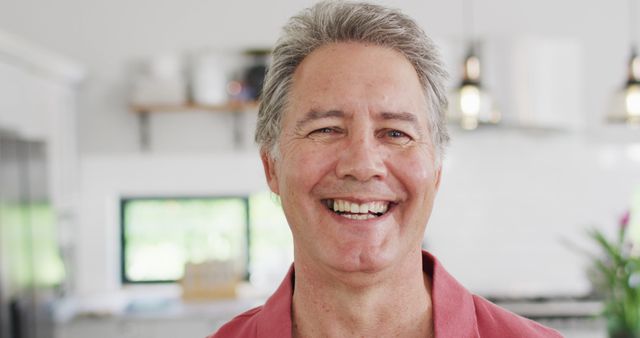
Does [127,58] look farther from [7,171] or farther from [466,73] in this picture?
[466,73]

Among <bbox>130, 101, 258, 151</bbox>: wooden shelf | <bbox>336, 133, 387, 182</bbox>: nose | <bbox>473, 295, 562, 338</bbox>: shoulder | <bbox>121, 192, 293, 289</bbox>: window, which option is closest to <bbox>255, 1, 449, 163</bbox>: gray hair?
<bbox>336, 133, 387, 182</bbox>: nose

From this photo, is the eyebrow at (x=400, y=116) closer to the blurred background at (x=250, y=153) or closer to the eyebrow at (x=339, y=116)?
the eyebrow at (x=339, y=116)

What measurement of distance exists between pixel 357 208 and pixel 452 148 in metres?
4.49

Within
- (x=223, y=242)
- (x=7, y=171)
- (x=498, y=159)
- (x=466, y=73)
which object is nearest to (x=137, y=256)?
(x=223, y=242)

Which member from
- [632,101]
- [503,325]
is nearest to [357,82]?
[503,325]

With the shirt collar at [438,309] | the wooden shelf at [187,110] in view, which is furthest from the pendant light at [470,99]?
the shirt collar at [438,309]

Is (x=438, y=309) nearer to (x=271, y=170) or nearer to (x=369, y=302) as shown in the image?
(x=369, y=302)

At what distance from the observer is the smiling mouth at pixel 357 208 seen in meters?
1.18

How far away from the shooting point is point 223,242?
18.5 feet

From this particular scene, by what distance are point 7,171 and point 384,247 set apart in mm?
2848

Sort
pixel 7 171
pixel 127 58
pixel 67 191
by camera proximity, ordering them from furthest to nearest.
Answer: pixel 127 58
pixel 67 191
pixel 7 171

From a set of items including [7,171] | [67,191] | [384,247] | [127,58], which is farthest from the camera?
[127,58]

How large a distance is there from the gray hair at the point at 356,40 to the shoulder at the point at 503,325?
0.24 metres

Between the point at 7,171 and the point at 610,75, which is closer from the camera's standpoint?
the point at 7,171
